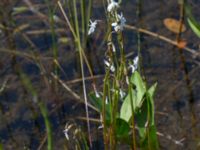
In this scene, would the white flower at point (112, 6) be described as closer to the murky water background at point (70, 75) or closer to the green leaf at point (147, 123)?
the green leaf at point (147, 123)

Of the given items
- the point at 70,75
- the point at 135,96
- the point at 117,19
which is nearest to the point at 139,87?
the point at 135,96

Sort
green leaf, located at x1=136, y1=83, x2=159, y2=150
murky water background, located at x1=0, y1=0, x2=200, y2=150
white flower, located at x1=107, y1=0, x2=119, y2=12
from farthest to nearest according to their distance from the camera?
murky water background, located at x1=0, y1=0, x2=200, y2=150 → green leaf, located at x1=136, y1=83, x2=159, y2=150 → white flower, located at x1=107, y1=0, x2=119, y2=12

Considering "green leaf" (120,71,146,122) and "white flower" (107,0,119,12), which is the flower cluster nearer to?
"white flower" (107,0,119,12)

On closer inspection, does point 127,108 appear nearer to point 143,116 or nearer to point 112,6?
point 143,116

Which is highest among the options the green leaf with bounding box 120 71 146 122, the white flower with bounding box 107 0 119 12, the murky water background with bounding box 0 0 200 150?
the white flower with bounding box 107 0 119 12

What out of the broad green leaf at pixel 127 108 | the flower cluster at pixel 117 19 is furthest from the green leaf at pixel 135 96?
the flower cluster at pixel 117 19

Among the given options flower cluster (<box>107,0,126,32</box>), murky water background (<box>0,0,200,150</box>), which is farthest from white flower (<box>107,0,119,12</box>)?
murky water background (<box>0,0,200,150</box>)

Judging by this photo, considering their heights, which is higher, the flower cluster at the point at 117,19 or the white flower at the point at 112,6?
the white flower at the point at 112,6

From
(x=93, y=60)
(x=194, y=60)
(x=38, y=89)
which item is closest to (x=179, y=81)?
(x=194, y=60)
